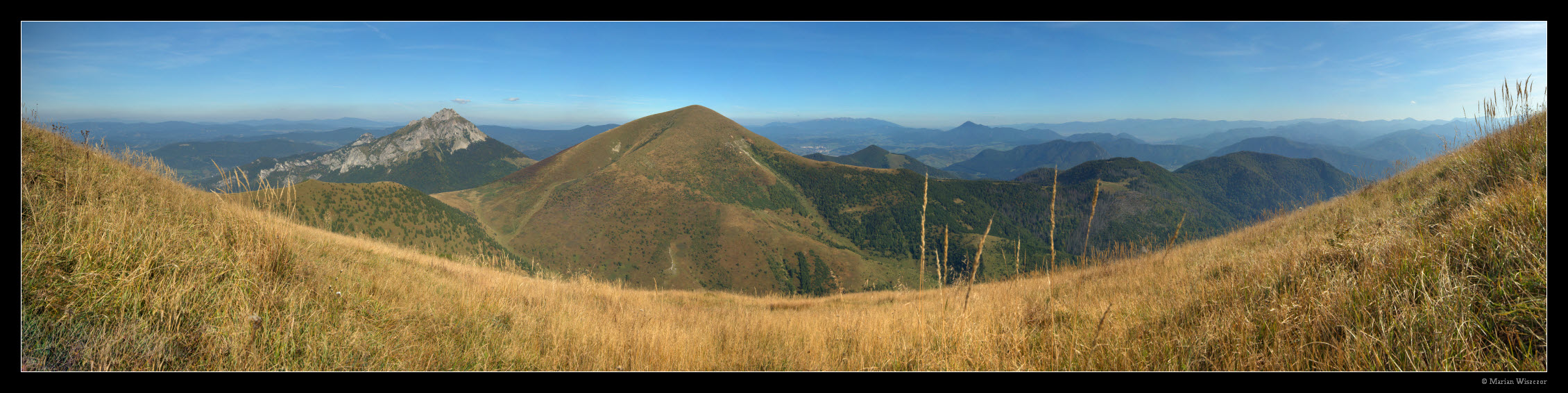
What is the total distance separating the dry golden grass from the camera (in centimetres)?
208

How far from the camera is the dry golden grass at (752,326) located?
6.81 feet

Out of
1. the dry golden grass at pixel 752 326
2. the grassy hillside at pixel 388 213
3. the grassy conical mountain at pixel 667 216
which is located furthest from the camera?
the grassy conical mountain at pixel 667 216

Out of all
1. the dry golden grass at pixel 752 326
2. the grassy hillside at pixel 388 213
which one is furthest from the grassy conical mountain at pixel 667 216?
the dry golden grass at pixel 752 326

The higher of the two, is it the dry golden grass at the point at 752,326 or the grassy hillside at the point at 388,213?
the dry golden grass at the point at 752,326

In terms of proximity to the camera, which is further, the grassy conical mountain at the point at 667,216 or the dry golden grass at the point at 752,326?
the grassy conical mountain at the point at 667,216

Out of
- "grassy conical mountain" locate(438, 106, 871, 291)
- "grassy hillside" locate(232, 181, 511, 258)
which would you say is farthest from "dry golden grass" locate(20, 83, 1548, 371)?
"grassy conical mountain" locate(438, 106, 871, 291)

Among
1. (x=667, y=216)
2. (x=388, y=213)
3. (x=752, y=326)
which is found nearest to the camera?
(x=752, y=326)

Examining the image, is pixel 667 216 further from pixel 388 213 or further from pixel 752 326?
pixel 752 326

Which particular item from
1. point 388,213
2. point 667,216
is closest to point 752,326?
point 388,213

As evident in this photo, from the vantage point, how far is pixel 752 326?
452cm

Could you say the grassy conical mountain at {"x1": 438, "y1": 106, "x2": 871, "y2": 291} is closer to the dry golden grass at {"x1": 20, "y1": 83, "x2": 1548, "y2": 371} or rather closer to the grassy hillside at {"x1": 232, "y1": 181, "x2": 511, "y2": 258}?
the grassy hillside at {"x1": 232, "y1": 181, "x2": 511, "y2": 258}

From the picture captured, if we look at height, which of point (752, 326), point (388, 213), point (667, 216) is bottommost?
point (667, 216)

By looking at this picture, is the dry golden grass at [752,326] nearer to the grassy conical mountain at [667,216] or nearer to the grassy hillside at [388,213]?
the grassy hillside at [388,213]
